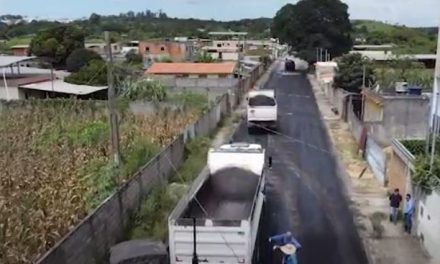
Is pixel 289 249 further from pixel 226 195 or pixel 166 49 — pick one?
pixel 166 49

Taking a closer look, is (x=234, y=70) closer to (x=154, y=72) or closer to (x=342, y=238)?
(x=154, y=72)

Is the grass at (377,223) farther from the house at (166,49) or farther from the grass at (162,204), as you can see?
the house at (166,49)

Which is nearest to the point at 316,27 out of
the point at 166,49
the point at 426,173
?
the point at 166,49

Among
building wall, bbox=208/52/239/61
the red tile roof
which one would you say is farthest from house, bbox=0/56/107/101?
building wall, bbox=208/52/239/61

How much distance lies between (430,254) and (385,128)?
47.8 feet

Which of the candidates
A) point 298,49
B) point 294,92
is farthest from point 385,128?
point 298,49

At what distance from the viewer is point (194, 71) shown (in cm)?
6191

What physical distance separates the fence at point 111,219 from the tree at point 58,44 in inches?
2274

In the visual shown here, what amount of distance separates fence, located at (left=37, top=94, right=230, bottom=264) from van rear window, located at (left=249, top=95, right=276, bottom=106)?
9899 millimetres

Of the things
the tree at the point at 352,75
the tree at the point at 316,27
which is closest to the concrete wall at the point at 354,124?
the tree at the point at 352,75

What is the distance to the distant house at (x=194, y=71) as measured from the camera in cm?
6056

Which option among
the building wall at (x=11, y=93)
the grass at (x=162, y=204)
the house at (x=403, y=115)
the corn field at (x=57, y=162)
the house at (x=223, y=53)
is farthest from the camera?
the house at (x=223, y=53)

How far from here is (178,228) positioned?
38.1ft

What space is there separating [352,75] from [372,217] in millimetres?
29580
